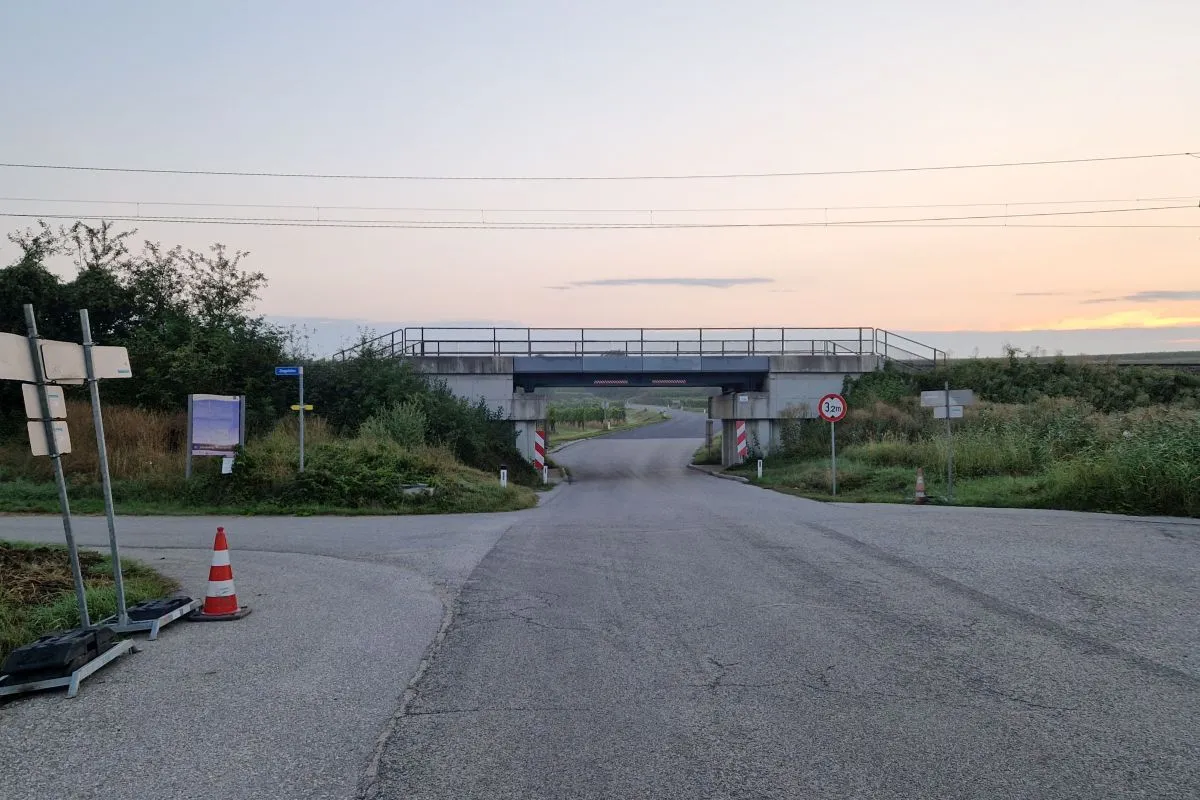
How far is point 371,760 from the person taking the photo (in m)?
Result: 5.31

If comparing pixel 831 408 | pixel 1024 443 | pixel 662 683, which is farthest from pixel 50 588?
pixel 1024 443

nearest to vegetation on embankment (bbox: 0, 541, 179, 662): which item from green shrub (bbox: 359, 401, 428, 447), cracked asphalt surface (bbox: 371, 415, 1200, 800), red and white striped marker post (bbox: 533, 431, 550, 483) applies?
cracked asphalt surface (bbox: 371, 415, 1200, 800)

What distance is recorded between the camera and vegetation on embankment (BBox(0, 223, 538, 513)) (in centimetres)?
2202

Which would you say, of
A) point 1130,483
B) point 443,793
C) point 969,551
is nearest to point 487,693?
point 443,793

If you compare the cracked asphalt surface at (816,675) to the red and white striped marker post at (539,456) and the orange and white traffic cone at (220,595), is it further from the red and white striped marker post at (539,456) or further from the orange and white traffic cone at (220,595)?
the red and white striped marker post at (539,456)

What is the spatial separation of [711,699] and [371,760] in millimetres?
2355

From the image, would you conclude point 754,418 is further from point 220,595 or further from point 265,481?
point 220,595

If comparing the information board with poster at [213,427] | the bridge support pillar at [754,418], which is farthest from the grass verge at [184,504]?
the bridge support pillar at [754,418]

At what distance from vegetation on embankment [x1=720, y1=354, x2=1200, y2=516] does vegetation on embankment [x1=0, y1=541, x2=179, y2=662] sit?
59.8 feet

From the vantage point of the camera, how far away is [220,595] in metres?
9.26

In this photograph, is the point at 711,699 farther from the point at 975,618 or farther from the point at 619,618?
the point at 975,618

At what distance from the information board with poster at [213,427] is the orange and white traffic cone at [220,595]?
1361 centimetres

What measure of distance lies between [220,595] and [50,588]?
2.19 metres

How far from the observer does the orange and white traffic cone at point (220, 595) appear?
9211mm
